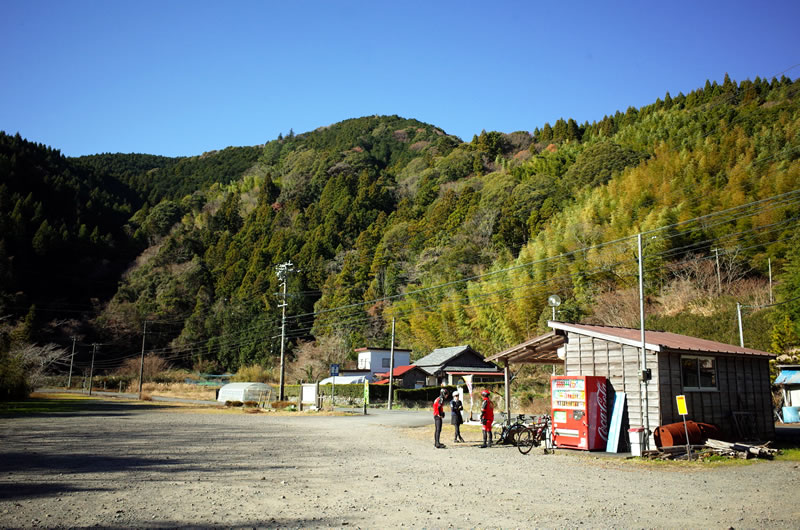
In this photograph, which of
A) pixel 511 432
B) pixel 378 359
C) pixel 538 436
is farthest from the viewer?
pixel 378 359

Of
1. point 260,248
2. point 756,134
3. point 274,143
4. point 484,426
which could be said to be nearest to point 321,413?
point 484,426

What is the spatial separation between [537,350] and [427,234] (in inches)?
2219

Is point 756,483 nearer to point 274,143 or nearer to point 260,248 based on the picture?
point 260,248

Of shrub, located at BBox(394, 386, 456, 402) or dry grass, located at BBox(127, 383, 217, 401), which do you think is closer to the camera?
shrub, located at BBox(394, 386, 456, 402)

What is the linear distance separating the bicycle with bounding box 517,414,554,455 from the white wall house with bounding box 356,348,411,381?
137 feet

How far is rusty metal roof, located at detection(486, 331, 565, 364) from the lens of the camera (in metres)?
16.5

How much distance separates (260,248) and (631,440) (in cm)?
8199

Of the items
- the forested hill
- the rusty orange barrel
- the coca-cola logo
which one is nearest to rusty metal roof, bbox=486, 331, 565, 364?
the coca-cola logo

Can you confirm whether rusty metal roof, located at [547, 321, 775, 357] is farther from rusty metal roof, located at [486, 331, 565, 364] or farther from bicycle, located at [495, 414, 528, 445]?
bicycle, located at [495, 414, 528, 445]

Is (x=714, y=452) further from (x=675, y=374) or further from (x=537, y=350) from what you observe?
(x=537, y=350)

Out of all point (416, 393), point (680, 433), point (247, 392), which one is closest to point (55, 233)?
point (247, 392)

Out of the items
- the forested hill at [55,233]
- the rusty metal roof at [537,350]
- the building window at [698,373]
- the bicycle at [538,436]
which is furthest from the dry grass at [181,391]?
the building window at [698,373]

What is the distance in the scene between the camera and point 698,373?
580 inches

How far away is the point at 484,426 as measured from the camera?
15.3 m
